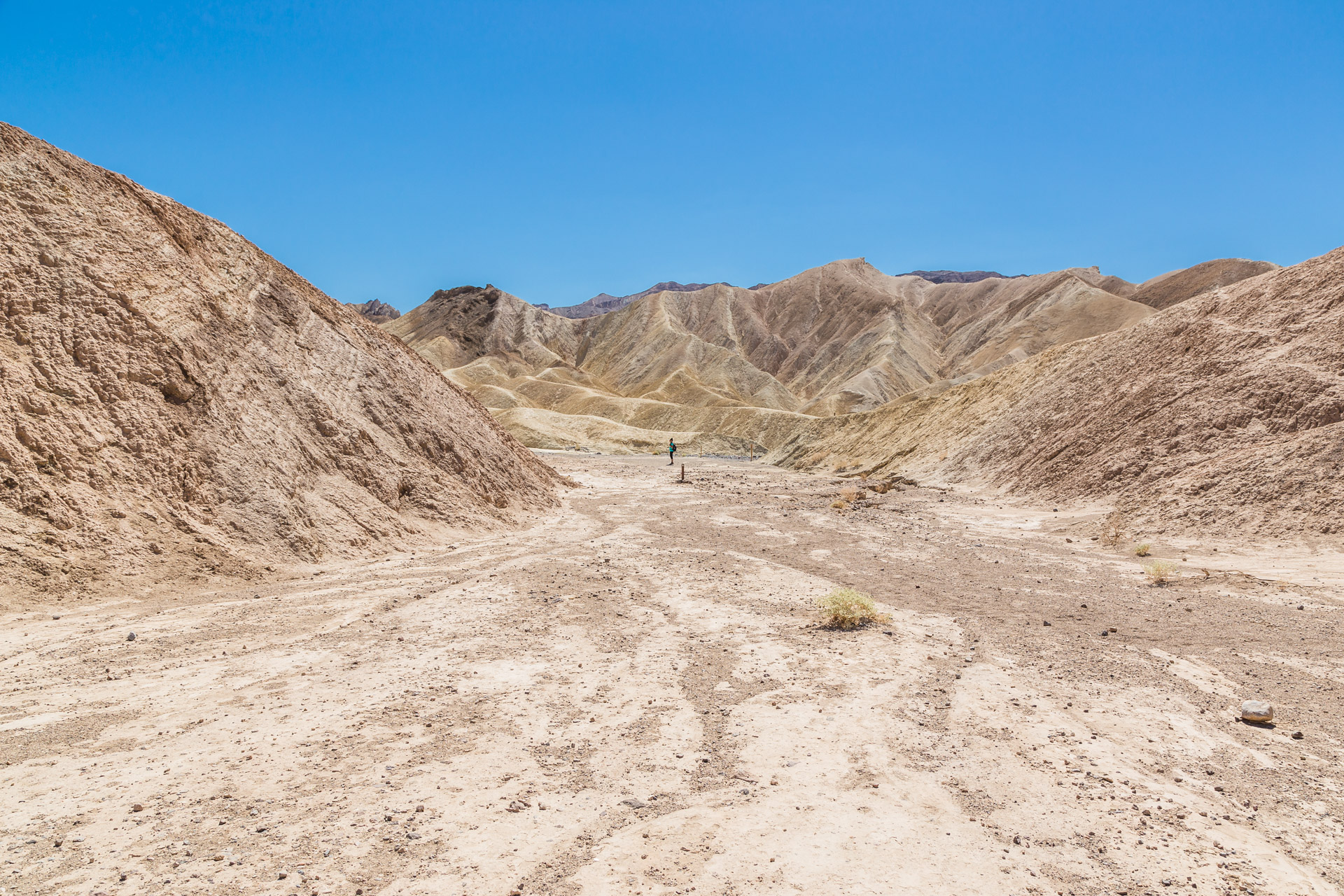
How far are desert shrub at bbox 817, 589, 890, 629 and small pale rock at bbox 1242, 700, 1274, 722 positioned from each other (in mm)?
3897

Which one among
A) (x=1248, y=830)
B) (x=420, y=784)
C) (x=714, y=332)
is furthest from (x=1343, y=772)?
(x=714, y=332)

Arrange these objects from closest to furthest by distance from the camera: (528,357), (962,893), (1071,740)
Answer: (962,893) < (1071,740) < (528,357)

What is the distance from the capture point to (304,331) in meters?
17.0

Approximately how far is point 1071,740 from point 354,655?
7.16 m

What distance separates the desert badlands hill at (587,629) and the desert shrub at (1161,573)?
0.45ft

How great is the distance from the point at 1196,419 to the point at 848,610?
15.6 m

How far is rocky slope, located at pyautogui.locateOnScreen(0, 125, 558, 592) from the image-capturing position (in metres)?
10.8

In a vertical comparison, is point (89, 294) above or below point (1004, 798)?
above

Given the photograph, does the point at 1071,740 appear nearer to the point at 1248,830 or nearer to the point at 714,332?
the point at 1248,830

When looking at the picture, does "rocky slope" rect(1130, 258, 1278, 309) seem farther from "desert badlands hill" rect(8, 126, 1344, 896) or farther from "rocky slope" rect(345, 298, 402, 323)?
"rocky slope" rect(345, 298, 402, 323)

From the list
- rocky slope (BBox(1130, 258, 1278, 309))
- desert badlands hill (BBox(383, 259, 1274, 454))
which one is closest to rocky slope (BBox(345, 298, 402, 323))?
desert badlands hill (BBox(383, 259, 1274, 454))

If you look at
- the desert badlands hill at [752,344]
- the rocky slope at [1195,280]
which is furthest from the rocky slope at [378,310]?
the rocky slope at [1195,280]

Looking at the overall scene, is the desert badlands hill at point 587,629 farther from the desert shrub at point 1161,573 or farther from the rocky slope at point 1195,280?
the rocky slope at point 1195,280

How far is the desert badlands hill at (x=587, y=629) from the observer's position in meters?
4.54
